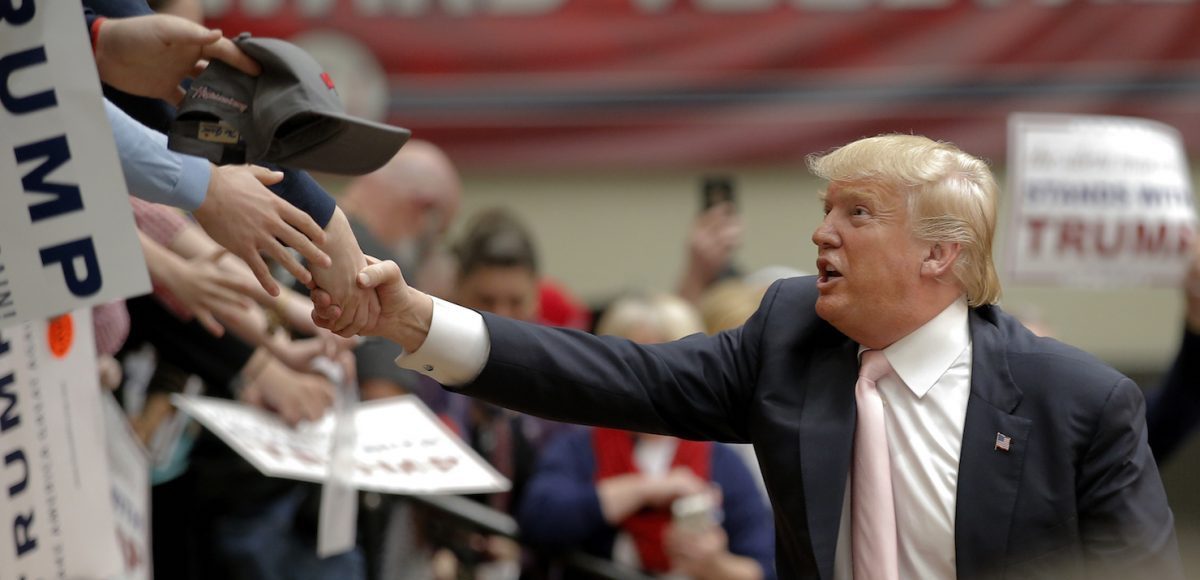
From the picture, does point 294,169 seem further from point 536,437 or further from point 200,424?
point 536,437

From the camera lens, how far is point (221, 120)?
2.49m

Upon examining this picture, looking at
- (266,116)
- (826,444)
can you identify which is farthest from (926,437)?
(266,116)

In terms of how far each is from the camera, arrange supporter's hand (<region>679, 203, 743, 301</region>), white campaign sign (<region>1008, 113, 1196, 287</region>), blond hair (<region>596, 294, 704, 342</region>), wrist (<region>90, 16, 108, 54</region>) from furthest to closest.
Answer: supporter's hand (<region>679, 203, 743, 301</region>) < white campaign sign (<region>1008, 113, 1196, 287</region>) < blond hair (<region>596, 294, 704, 342</region>) < wrist (<region>90, 16, 108, 54</region>)

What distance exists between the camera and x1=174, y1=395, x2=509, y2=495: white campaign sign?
3.57m

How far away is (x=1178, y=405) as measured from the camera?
3.98 m

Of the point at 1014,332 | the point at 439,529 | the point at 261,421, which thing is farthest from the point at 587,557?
the point at 1014,332

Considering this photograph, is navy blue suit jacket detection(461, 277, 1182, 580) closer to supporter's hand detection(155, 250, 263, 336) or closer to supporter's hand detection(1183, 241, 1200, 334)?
supporter's hand detection(155, 250, 263, 336)

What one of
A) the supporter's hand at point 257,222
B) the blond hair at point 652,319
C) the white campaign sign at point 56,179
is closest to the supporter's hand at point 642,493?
the blond hair at point 652,319

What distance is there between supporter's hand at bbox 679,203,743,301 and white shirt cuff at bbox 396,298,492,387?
375cm

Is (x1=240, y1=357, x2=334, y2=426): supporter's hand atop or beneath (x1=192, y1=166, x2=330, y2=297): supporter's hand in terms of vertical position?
beneath

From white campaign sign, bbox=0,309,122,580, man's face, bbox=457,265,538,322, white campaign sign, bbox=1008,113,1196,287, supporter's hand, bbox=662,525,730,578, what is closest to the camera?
white campaign sign, bbox=0,309,122,580

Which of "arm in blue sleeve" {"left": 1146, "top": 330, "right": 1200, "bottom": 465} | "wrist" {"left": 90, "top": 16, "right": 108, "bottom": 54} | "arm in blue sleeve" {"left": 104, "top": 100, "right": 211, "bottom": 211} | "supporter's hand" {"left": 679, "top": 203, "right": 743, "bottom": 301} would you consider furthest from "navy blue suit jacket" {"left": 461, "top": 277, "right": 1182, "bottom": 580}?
"supporter's hand" {"left": 679, "top": 203, "right": 743, "bottom": 301}

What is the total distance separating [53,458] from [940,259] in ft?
5.75

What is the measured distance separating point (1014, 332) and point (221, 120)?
4.40 ft
